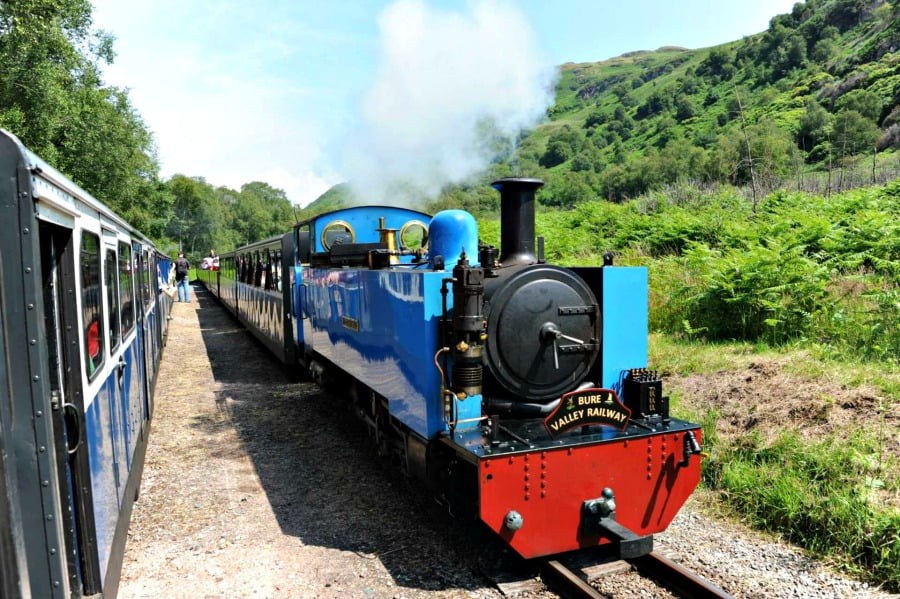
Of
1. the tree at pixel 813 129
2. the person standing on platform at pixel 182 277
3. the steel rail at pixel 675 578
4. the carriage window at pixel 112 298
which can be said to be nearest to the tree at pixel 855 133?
the tree at pixel 813 129

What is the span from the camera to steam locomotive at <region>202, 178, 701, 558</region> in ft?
12.2

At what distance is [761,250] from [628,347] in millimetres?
4080

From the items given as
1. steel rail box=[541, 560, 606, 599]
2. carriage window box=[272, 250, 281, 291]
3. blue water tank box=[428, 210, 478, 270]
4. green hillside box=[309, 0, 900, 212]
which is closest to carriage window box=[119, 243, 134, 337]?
blue water tank box=[428, 210, 478, 270]

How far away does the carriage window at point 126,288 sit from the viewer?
4.88m

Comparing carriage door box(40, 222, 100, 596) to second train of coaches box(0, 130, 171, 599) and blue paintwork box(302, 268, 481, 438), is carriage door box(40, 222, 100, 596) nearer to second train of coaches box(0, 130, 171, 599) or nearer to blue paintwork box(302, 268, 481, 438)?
second train of coaches box(0, 130, 171, 599)

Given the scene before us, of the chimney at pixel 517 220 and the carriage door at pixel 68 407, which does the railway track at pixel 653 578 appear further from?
the carriage door at pixel 68 407

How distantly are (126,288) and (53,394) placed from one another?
3214mm

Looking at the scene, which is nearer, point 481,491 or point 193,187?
point 481,491

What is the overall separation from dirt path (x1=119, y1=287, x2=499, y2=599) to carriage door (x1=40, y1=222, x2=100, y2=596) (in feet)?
4.41

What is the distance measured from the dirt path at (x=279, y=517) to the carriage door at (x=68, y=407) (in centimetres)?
134

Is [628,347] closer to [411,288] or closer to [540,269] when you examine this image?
[540,269]

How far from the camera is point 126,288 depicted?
5.25m

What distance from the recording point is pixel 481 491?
350cm

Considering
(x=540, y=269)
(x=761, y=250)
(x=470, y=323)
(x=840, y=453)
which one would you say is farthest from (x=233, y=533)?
(x=761, y=250)
